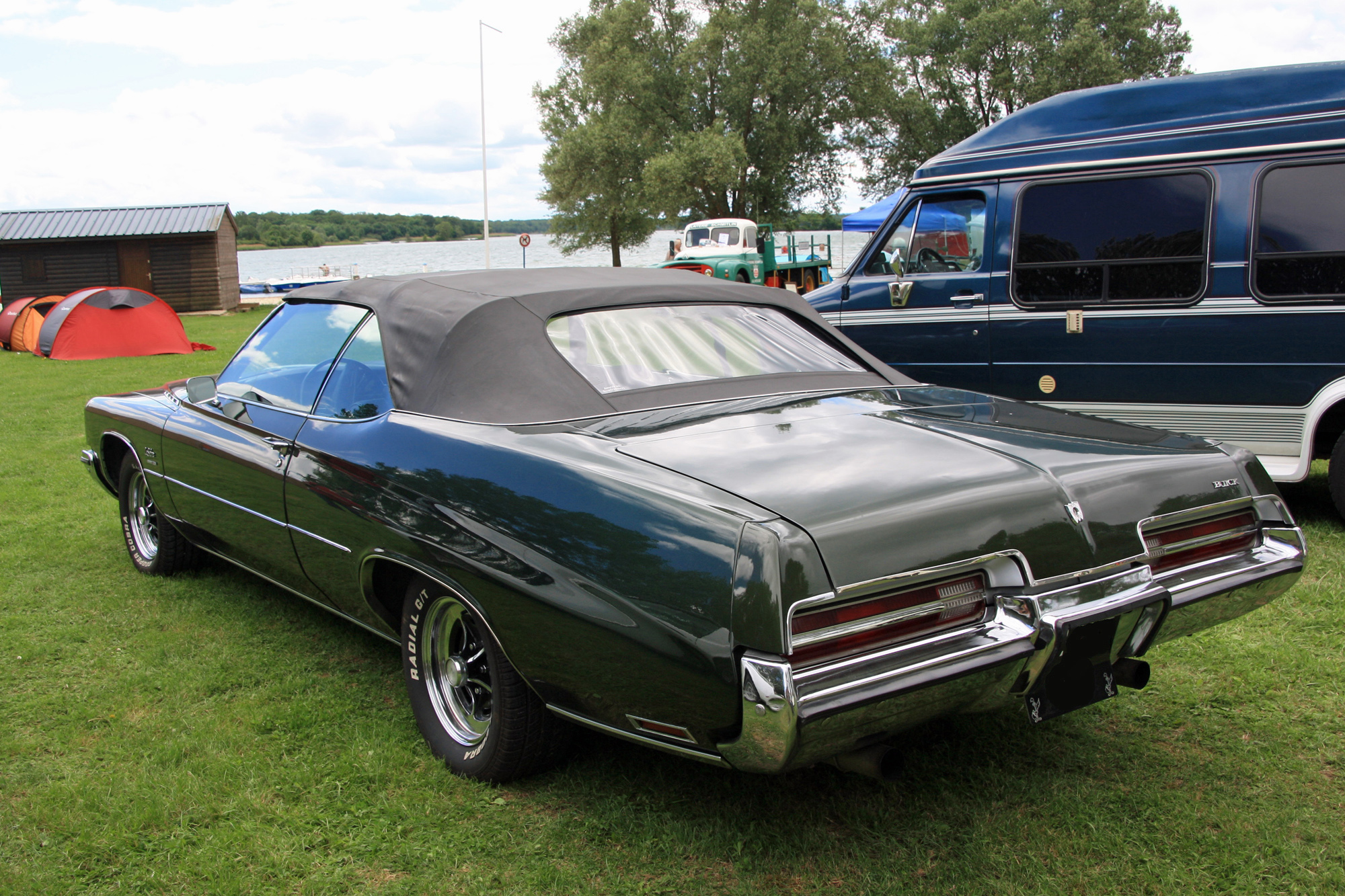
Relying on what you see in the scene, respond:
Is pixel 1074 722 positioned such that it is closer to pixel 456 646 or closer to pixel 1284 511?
pixel 1284 511

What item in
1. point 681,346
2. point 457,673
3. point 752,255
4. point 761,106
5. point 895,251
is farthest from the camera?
point 761,106

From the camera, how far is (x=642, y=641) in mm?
2068

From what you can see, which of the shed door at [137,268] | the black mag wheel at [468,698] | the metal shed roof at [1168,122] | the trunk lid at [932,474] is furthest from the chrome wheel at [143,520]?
the shed door at [137,268]

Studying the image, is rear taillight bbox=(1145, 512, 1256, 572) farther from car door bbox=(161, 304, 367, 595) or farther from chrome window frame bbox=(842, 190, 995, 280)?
chrome window frame bbox=(842, 190, 995, 280)

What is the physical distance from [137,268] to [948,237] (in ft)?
97.6

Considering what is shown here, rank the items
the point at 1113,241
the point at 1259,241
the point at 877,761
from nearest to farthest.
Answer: the point at 877,761
the point at 1259,241
the point at 1113,241

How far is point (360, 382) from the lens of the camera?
10.6 ft

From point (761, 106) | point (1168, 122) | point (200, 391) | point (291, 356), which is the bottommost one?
point (200, 391)

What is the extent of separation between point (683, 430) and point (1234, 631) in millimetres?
2520

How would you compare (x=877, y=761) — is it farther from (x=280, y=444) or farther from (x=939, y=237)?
(x=939, y=237)

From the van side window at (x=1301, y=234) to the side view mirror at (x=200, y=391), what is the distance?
16.4 feet

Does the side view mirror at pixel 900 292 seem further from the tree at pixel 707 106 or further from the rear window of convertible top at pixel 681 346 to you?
the tree at pixel 707 106

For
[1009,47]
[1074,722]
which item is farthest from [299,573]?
[1009,47]

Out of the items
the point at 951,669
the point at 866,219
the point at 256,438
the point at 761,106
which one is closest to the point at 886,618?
the point at 951,669
